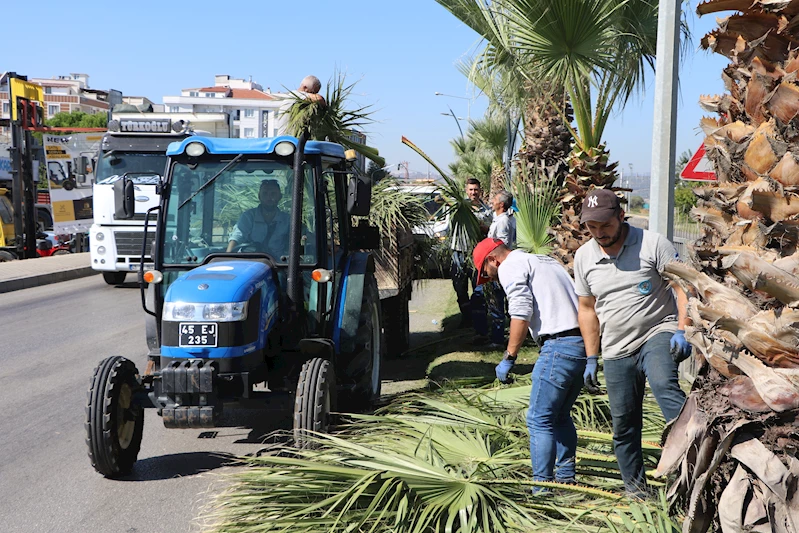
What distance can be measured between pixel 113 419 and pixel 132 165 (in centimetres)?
1175

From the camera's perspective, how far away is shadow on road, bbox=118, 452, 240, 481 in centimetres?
587

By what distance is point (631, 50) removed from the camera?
902 cm

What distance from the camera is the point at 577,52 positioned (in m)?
8.29

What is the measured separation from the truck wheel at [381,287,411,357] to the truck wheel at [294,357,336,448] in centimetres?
391

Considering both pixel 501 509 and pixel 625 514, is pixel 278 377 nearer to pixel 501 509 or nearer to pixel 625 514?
pixel 501 509

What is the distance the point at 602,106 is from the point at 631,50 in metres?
0.65

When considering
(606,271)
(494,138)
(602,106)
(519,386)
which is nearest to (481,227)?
(602,106)

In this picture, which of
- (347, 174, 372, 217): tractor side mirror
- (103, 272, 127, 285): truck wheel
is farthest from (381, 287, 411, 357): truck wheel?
(103, 272, 127, 285): truck wheel

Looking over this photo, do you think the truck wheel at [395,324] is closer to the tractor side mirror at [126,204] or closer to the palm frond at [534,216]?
the palm frond at [534,216]

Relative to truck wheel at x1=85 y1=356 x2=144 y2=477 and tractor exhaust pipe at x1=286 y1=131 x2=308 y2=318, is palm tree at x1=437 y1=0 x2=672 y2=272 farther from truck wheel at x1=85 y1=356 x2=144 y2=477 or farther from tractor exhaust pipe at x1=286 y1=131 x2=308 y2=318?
truck wheel at x1=85 y1=356 x2=144 y2=477

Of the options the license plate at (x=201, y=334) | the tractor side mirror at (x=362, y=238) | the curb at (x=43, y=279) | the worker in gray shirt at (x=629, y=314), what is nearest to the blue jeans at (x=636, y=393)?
the worker in gray shirt at (x=629, y=314)

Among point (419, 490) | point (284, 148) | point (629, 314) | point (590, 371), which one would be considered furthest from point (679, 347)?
point (284, 148)

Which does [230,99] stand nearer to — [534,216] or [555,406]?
[534,216]

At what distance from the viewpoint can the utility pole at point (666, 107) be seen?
6707mm
